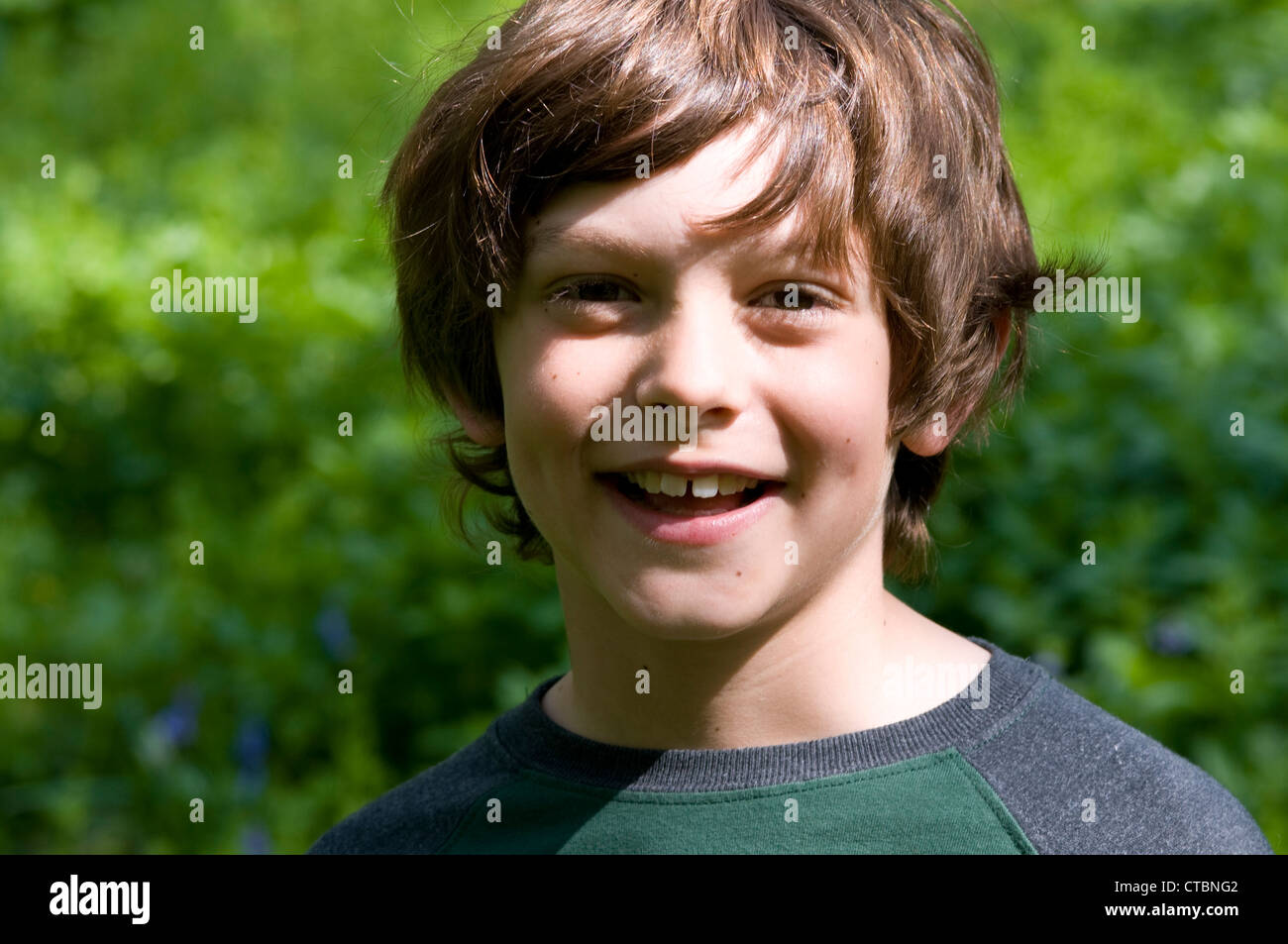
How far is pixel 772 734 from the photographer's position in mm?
1877

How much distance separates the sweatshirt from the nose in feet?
1.55

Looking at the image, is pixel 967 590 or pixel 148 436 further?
pixel 148 436

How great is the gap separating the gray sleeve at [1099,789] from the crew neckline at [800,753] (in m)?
0.03

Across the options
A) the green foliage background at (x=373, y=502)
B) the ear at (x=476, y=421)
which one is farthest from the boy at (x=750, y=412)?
the green foliage background at (x=373, y=502)

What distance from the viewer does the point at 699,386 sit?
1653 millimetres

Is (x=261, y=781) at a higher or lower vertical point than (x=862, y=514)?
lower

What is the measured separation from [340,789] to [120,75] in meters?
5.45

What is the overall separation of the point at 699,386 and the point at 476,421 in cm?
58

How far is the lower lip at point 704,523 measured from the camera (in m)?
1.74

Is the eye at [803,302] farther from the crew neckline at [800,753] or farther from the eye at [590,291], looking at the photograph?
the crew neckline at [800,753]

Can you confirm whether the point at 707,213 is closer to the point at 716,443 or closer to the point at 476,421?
the point at 716,443

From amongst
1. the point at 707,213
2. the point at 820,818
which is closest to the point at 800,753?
the point at 820,818
